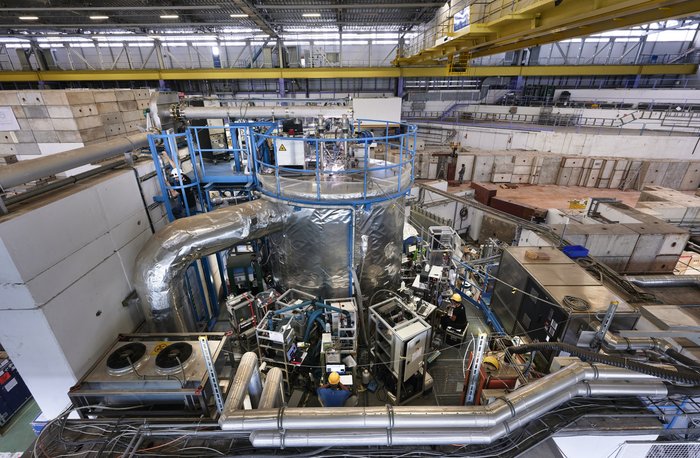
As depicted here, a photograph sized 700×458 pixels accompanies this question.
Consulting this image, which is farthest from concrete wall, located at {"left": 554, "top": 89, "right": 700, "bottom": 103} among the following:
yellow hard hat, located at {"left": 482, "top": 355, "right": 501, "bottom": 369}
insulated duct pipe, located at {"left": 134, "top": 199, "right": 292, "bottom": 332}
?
insulated duct pipe, located at {"left": 134, "top": 199, "right": 292, "bottom": 332}

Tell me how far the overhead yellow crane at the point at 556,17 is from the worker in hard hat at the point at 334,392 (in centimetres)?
780

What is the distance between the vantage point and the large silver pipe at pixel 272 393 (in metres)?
3.60

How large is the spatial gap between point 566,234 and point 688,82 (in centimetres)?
3206

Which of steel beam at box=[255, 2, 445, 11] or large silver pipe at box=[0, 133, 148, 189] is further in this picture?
steel beam at box=[255, 2, 445, 11]

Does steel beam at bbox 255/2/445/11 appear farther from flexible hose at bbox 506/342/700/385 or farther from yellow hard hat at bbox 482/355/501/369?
flexible hose at bbox 506/342/700/385

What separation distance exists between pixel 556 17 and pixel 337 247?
22.3 ft

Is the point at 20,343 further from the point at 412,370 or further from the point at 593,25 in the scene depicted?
the point at 593,25

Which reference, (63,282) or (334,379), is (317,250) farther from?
(63,282)

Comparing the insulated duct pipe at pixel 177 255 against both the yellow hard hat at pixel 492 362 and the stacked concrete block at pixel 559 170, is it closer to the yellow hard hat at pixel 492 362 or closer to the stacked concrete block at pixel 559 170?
the yellow hard hat at pixel 492 362

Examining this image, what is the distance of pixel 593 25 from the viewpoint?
7.64m

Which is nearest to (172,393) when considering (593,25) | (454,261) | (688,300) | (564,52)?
(454,261)

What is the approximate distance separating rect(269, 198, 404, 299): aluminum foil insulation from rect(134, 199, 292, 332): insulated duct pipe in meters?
1.17

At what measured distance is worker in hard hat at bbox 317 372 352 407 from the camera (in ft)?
18.6

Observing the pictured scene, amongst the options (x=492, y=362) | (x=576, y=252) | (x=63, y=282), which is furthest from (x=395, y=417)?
(x=576, y=252)
